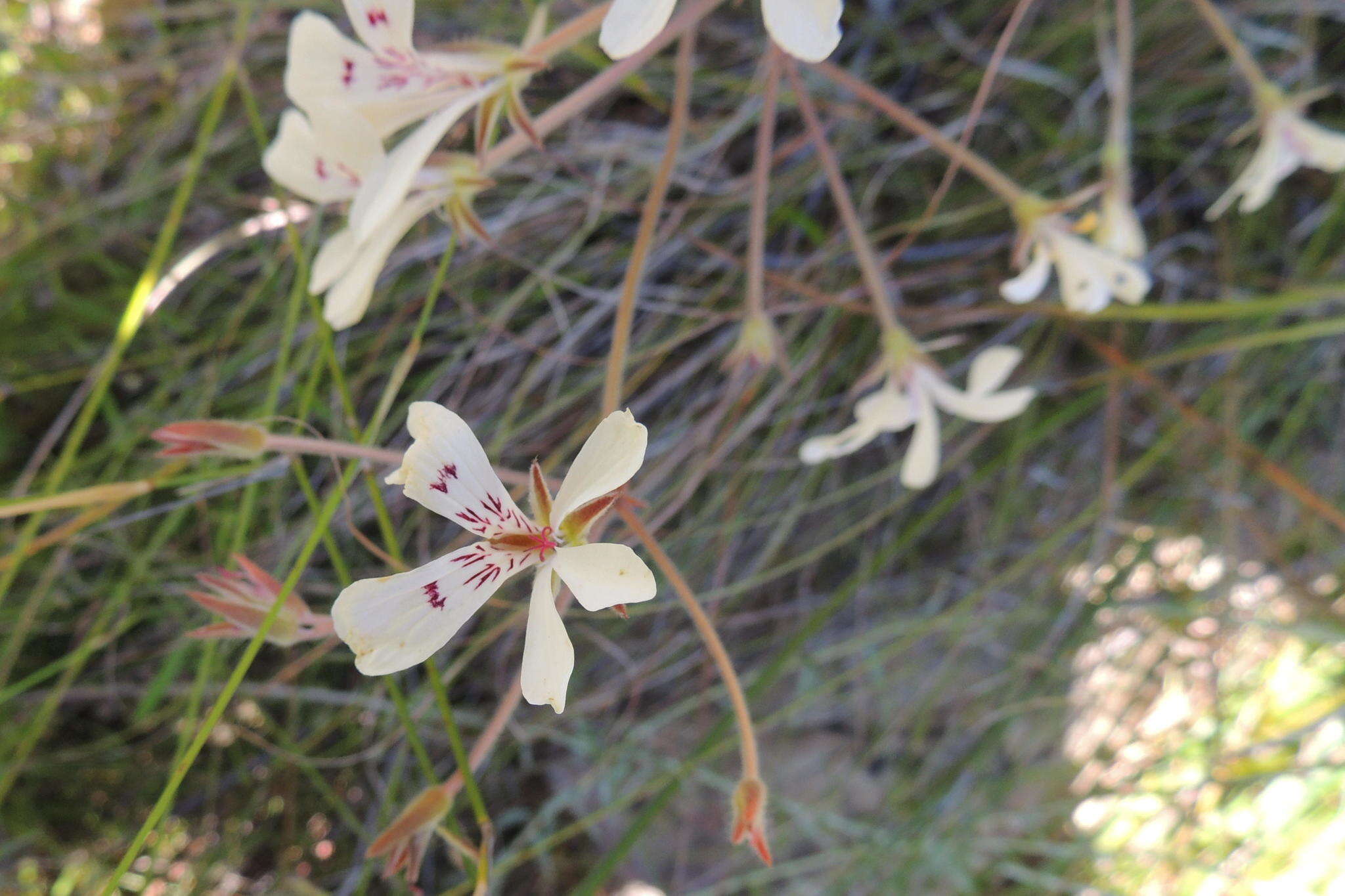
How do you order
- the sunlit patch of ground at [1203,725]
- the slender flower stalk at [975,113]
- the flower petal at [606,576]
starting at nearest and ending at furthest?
1. the flower petal at [606,576]
2. the slender flower stalk at [975,113]
3. the sunlit patch of ground at [1203,725]

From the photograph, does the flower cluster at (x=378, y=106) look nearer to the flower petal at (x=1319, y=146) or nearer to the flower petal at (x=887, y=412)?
the flower petal at (x=887, y=412)

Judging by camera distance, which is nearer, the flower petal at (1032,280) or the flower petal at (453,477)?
the flower petal at (453,477)

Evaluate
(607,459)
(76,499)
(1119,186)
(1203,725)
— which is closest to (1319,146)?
(1119,186)

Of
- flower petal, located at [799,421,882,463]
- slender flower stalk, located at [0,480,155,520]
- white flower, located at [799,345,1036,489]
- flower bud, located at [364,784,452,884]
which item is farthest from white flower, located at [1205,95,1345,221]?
slender flower stalk, located at [0,480,155,520]

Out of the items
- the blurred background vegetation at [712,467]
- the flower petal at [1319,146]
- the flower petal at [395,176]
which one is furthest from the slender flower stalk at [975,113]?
the flower petal at [395,176]

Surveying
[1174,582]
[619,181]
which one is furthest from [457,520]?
[1174,582]

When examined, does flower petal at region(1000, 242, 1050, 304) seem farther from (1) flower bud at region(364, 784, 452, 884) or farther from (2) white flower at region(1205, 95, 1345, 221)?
(1) flower bud at region(364, 784, 452, 884)
